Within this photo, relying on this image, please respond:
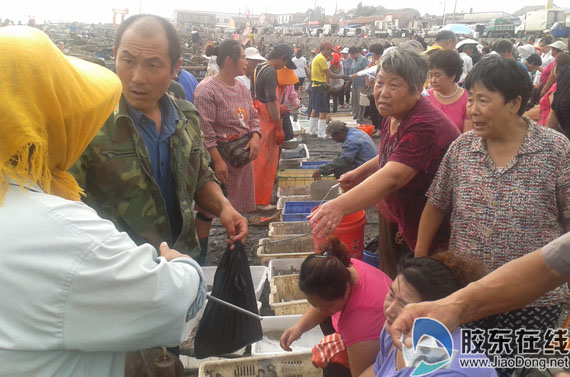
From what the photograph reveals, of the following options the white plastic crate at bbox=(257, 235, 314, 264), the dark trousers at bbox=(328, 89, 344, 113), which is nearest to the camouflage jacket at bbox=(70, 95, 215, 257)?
the white plastic crate at bbox=(257, 235, 314, 264)

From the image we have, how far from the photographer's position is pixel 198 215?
382 cm

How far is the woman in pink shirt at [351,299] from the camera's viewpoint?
2275 millimetres

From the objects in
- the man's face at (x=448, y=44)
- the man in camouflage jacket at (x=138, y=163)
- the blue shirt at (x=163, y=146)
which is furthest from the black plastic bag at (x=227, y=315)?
the man's face at (x=448, y=44)

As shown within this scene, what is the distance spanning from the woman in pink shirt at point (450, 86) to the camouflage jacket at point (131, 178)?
105 inches

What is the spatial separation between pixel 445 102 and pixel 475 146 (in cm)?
210

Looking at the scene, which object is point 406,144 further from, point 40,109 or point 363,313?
point 40,109

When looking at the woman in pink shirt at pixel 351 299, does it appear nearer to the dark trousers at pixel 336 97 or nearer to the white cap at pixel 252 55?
the white cap at pixel 252 55

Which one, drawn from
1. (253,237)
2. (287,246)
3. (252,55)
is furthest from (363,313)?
(252,55)

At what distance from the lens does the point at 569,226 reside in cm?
203

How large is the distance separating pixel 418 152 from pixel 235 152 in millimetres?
2266

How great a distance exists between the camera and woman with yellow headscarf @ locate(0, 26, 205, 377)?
1.04 m

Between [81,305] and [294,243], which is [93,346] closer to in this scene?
[81,305]

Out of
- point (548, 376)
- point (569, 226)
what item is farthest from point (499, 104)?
point (548, 376)

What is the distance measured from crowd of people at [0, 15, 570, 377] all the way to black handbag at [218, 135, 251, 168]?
0.32 m
